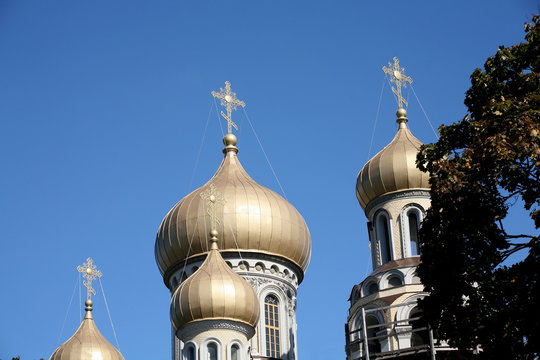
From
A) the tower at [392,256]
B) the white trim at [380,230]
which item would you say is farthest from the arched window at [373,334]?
the white trim at [380,230]

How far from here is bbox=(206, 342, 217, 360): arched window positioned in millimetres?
30688

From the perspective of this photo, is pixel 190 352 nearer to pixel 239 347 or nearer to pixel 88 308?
pixel 239 347

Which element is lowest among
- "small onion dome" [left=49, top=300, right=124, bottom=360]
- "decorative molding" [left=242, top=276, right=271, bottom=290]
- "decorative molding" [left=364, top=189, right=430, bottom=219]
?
"small onion dome" [left=49, top=300, right=124, bottom=360]

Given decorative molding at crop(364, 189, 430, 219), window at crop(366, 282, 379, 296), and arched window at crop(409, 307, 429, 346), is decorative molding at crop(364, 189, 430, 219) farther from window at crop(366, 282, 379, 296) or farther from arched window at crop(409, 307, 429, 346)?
arched window at crop(409, 307, 429, 346)

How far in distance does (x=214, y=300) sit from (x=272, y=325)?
17.7 ft

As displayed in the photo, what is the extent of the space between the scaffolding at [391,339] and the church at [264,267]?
0.11 ft

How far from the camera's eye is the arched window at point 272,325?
3516cm

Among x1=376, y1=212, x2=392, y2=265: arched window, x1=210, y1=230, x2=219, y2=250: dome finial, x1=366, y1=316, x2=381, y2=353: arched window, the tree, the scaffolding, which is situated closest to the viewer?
the tree

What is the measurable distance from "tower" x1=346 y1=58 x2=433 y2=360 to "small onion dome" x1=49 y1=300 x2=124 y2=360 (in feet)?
24.3

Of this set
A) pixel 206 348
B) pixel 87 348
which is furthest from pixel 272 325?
pixel 87 348

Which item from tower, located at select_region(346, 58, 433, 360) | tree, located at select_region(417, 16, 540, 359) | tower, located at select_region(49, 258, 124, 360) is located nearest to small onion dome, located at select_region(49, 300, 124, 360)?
tower, located at select_region(49, 258, 124, 360)

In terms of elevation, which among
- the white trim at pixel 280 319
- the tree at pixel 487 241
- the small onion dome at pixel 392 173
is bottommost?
the tree at pixel 487 241

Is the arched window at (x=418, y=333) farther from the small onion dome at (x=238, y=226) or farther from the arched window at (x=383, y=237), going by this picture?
the small onion dome at (x=238, y=226)

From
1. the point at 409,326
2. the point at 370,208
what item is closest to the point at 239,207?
the point at 370,208
